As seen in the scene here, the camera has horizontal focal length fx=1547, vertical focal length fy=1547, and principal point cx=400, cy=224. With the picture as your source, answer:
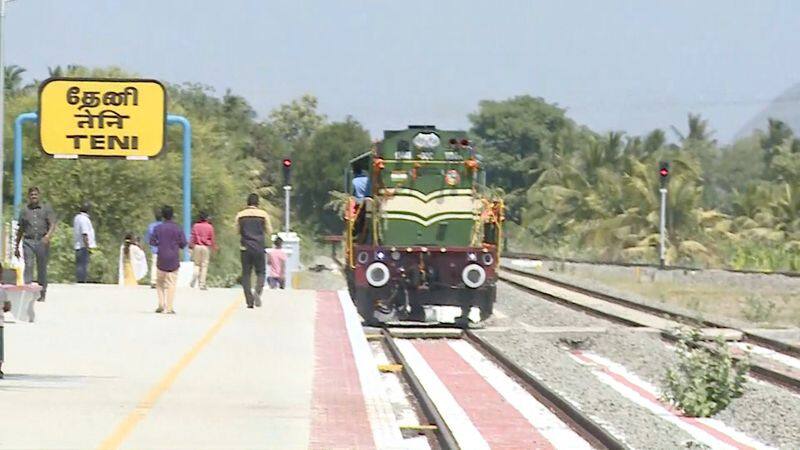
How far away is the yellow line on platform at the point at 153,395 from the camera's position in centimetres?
1103

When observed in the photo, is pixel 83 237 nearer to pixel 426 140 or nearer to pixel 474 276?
pixel 426 140

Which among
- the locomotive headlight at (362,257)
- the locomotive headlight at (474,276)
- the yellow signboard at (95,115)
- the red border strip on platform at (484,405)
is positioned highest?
the yellow signboard at (95,115)

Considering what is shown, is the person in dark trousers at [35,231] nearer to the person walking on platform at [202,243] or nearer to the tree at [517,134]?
the person walking on platform at [202,243]

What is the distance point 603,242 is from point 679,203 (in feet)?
17.3

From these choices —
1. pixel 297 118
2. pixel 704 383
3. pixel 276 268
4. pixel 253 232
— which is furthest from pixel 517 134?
pixel 704 383

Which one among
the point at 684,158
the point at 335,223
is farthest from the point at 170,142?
the point at 335,223

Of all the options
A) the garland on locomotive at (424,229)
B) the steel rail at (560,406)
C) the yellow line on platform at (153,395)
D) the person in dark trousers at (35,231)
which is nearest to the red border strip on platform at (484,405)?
the steel rail at (560,406)

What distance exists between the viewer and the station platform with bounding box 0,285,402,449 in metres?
11.5

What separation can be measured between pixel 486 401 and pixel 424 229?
1041cm

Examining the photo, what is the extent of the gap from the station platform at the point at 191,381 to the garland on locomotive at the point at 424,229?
1.27 m

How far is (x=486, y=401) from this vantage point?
16.6 meters

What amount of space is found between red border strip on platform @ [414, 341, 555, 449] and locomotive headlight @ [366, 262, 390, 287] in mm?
3086

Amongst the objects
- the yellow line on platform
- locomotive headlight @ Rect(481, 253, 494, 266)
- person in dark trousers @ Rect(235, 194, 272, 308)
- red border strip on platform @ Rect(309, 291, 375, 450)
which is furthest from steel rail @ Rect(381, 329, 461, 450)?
locomotive headlight @ Rect(481, 253, 494, 266)

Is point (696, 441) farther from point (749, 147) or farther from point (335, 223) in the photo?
point (749, 147)
